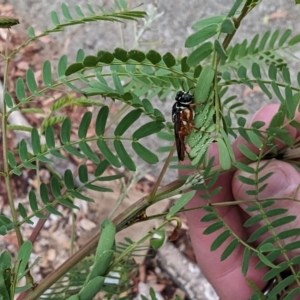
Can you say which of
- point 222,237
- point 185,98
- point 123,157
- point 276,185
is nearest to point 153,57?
point 185,98

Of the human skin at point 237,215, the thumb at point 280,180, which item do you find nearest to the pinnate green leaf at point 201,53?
the human skin at point 237,215

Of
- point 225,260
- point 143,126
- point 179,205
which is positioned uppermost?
point 143,126

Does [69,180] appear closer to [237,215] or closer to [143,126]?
[143,126]

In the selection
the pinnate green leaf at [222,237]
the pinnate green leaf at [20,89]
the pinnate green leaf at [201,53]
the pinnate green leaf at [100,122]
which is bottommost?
the pinnate green leaf at [222,237]

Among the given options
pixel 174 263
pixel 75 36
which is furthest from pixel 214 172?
pixel 75 36

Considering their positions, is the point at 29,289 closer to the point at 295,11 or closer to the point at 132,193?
the point at 132,193

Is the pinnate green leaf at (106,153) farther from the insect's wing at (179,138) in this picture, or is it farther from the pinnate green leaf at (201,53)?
the pinnate green leaf at (201,53)
